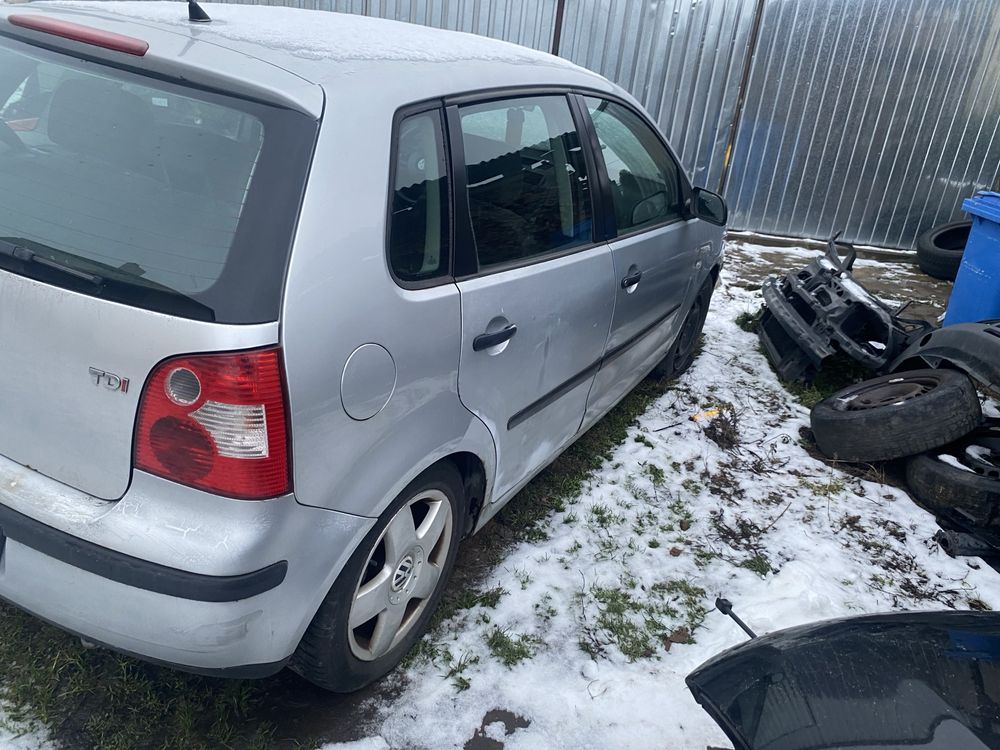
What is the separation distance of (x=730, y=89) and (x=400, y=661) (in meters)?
7.40

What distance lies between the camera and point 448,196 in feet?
6.94

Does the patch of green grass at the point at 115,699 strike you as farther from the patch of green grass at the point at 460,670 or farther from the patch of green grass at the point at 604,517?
the patch of green grass at the point at 604,517

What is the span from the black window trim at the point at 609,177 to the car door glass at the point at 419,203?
1.08 meters

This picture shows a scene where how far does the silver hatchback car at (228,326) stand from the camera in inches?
62.4

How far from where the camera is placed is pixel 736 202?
8.39 meters

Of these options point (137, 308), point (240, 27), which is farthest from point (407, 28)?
point (137, 308)

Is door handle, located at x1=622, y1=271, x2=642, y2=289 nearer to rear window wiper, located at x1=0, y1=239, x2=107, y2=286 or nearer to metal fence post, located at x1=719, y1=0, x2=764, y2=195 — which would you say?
rear window wiper, located at x1=0, y1=239, x2=107, y2=286

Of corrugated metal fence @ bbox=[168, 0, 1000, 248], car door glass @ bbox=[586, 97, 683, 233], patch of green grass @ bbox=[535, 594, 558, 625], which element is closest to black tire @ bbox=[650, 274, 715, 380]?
car door glass @ bbox=[586, 97, 683, 233]

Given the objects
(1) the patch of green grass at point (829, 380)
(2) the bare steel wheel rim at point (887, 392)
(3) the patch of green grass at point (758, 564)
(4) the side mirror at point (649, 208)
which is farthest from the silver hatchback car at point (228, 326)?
(1) the patch of green grass at point (829, 380)

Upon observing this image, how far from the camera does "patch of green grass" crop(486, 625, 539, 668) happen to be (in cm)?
245

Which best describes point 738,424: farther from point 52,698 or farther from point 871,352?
point 52,698

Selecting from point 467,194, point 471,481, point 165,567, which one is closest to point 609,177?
point 467,194

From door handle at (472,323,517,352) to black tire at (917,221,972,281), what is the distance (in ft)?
22.0

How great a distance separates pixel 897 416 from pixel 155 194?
338cm
